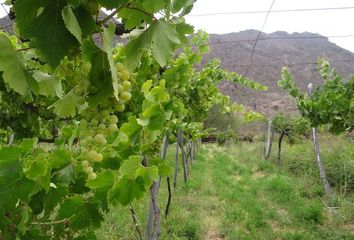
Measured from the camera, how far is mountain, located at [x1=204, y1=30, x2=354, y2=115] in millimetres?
47562

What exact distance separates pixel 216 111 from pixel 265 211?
22.8 m

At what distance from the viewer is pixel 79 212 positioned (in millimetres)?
1397

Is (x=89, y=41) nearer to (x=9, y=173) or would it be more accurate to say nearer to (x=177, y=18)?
(x=177, y=18)

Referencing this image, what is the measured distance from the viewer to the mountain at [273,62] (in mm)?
47562

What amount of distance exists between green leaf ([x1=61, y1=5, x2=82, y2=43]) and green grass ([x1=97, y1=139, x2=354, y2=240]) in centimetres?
376

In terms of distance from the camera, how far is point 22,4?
0.65 m

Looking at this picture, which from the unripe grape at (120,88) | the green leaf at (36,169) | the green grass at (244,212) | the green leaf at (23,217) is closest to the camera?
the unripe grape at (120,88)

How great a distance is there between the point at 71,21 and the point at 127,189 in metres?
0.60

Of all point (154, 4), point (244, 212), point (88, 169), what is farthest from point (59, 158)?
point (244, 212)

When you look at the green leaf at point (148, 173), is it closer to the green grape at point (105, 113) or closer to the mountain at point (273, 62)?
the green grape at point (105, 113)

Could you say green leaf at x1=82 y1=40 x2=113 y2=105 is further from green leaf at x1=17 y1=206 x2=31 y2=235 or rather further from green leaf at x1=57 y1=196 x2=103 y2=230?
green leaf at x1=17 y1=206 x2=31 y2=235

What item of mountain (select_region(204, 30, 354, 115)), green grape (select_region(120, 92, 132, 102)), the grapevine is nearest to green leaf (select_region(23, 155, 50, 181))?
the grapevine

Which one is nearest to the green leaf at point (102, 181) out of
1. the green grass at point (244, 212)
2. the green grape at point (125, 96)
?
the green grape at point (125, 96)

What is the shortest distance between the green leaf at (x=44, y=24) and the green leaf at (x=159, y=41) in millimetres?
216
